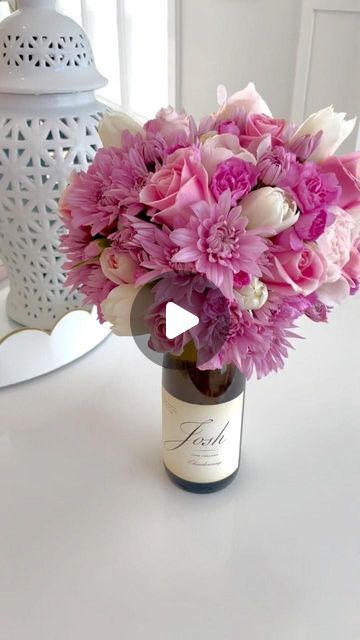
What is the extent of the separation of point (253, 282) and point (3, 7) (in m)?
1.52

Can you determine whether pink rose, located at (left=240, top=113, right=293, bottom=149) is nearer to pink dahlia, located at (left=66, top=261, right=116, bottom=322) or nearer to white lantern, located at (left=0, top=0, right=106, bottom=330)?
pink dahlia, located at (left=66, top=261, right=116, bottom=322)

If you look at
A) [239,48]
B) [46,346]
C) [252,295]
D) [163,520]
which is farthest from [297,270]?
[239,48]

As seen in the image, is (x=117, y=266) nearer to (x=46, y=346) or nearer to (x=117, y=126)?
(x=117, y=126)

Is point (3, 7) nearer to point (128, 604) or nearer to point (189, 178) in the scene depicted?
point (189, 178)

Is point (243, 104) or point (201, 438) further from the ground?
point (243, 104)

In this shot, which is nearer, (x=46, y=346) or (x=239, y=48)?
(x=46, y=346)

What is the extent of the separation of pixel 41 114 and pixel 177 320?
39 cm

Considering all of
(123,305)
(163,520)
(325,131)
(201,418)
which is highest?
(325,131)

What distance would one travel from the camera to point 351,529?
510mm

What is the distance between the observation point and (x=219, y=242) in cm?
36

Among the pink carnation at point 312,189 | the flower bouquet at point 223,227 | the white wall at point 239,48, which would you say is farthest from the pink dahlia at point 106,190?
the white wall at point 239,48

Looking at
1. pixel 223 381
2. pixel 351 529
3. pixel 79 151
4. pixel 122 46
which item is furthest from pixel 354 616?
pixel 122 46

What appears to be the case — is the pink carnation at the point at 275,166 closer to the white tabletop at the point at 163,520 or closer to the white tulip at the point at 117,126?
the white tulip at the point at 117,126

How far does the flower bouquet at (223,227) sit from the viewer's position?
1.18 ft
